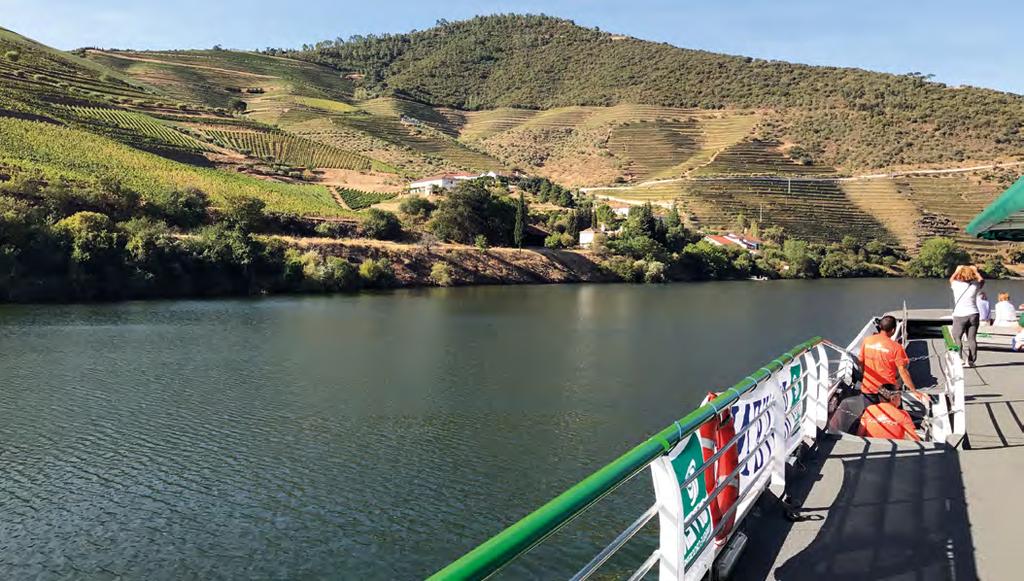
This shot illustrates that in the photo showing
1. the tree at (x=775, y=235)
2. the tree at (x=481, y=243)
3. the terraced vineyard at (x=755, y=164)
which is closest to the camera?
the tree at (x=481, y=243)

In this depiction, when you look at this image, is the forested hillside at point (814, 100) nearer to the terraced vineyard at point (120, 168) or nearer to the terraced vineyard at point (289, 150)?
the terraced vineyard at point (289, 150)

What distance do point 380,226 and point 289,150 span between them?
40441 mm

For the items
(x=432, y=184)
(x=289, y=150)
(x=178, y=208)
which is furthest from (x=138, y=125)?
(x=432, y=184)

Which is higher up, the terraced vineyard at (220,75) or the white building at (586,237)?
the terraced vineyard at (220,75)

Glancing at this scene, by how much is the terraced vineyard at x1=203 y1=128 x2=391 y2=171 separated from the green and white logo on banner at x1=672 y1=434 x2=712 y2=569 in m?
90.5

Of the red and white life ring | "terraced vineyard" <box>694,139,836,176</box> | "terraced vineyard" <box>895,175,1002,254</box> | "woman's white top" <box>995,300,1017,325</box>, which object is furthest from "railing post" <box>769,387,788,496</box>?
"terraced vineyard" <box>694,139,836,176</box>

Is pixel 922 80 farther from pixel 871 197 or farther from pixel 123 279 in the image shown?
pixel 123 279

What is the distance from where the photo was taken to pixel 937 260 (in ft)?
262

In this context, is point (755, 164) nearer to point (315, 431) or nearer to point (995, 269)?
point (995, 269)

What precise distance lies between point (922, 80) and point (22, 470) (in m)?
186

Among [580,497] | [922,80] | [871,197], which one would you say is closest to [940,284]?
[871,197]

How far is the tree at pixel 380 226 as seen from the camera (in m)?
61.0

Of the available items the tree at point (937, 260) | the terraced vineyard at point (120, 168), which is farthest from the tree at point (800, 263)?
the terraced vineyard at point (120, 168)

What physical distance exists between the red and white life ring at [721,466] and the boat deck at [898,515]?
289 mm
